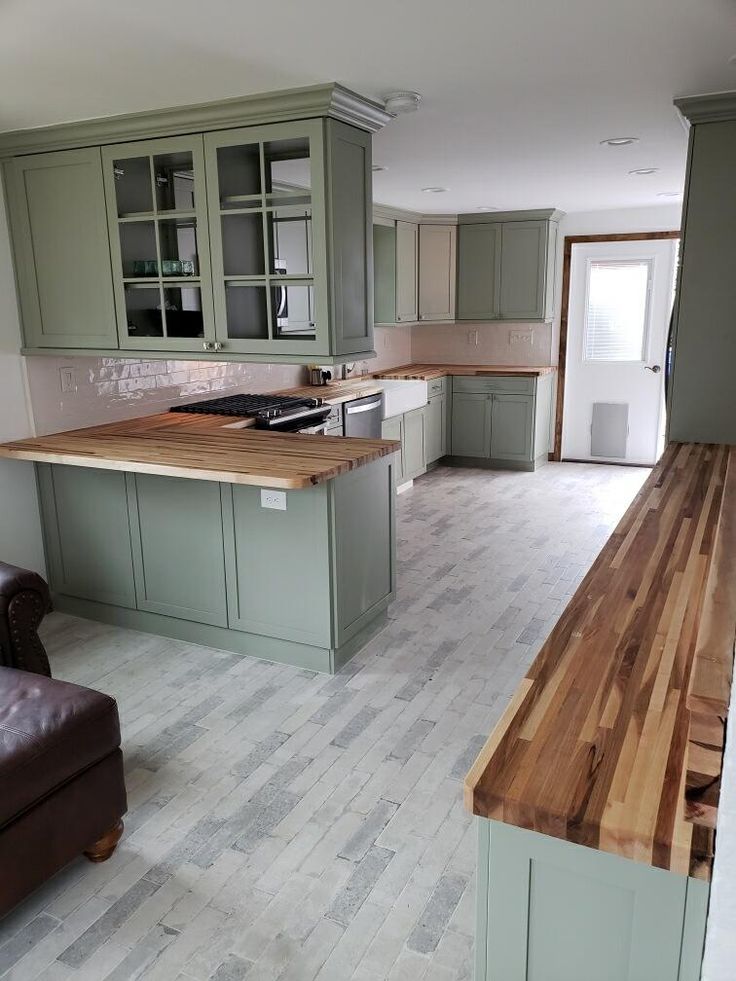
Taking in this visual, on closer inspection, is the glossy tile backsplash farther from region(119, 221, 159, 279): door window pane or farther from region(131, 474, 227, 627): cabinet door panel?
region(131, 474, 227, 627): cabinet door panel

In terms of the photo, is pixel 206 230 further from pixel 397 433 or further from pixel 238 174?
pixel 397 433

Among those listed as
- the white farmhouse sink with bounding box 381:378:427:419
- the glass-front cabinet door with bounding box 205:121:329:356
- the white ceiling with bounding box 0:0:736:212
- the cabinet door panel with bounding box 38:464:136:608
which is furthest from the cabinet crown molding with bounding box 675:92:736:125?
the white farmhouse sink with bounding box 381:378:427:419

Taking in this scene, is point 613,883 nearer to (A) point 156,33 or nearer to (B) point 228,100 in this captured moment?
(A) point 156,33

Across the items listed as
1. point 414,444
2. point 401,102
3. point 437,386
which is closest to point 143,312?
point 401,102

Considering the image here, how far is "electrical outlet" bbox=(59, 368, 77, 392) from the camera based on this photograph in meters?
3.90

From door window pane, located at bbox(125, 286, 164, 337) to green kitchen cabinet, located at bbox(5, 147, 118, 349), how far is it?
0.28 feet

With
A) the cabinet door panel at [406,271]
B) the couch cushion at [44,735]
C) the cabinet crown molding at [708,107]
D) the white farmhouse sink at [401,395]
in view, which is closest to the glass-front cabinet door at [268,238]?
the cabinet crown molding at [708,107]

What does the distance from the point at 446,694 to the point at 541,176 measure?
3486mm

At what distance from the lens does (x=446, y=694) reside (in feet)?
10.2

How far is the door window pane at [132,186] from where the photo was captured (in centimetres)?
344

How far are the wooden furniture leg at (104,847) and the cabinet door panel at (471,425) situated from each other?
5526 millimetres

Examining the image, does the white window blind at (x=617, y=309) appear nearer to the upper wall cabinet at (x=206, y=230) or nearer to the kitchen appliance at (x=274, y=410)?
the kitchen appliance at (x=274, y=410)

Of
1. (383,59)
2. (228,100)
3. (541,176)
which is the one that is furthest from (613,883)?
(541,176)

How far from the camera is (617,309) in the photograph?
7039mm
